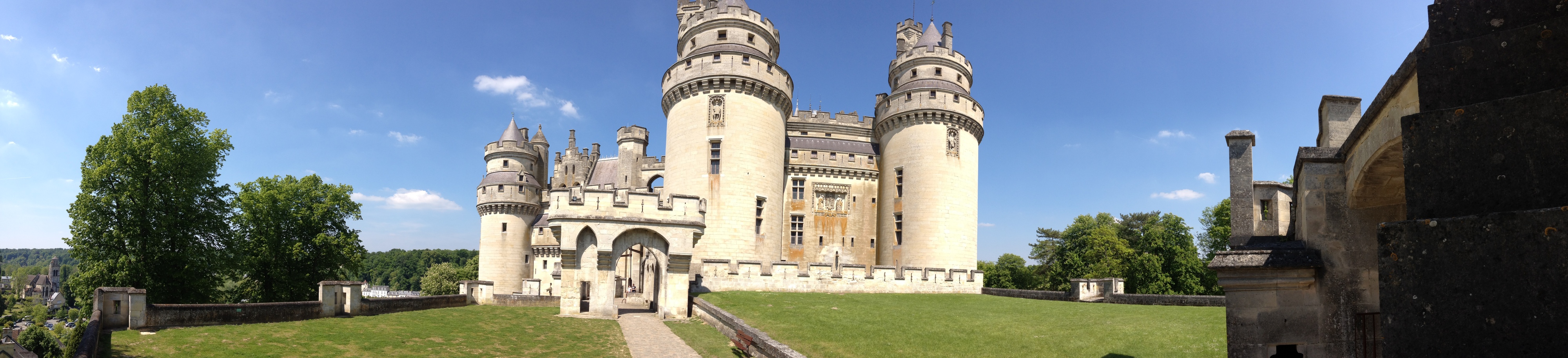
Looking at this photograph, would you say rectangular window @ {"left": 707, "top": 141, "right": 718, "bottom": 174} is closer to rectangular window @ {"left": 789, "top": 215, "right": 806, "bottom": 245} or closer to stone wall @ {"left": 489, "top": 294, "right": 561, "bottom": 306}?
rectangular window @ {"left": 789, "top": 215, "right": 806, "bottom": 245}

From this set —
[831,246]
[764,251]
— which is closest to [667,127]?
[764,251]

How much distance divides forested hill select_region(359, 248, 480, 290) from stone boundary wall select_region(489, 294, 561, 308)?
329 ft

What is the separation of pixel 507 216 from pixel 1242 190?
45.5m

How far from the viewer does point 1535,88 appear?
3.01 metres

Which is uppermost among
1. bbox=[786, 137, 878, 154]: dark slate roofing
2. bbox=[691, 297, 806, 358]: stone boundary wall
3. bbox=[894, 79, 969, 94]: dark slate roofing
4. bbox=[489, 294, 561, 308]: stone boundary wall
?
bbox=[894, 79, 969, 94]: dark slate roofing

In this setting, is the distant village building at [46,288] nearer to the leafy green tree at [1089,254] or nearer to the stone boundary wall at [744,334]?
the stone boundary wall at [744,334]

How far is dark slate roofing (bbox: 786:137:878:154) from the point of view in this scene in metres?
39.8

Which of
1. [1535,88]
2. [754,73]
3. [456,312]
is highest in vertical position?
[754,73]

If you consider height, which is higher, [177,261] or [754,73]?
[754,73]

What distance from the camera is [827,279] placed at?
3011 cm

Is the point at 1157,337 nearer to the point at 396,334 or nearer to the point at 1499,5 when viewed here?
the point at 1499,5

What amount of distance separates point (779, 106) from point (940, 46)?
1026cm

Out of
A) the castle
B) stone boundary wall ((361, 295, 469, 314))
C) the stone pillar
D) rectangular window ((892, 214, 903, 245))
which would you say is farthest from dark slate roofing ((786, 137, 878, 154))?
the stone pillar

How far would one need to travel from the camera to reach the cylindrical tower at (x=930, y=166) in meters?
35.9
